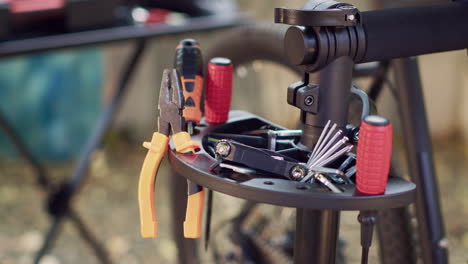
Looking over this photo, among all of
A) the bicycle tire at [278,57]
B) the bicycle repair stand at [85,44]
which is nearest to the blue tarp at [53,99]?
the bicycle repair stand at [85,44]

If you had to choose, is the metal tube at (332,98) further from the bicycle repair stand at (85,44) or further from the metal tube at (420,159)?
the bicycle repair stand at (85,44)

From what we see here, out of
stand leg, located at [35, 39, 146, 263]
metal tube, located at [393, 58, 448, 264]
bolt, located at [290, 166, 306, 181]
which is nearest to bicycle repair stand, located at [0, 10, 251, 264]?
stand leg, located at [35, 39, 146, 263]

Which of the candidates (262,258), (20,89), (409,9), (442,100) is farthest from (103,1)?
(442,100)

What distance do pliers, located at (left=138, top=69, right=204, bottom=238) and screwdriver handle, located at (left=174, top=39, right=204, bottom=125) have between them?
0.16ft

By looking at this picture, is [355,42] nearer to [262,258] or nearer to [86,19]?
[262,258]

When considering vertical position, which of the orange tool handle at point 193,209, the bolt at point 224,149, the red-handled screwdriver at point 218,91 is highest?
the red-handled screwdriver at point 218,91

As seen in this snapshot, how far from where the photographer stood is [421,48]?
539mm

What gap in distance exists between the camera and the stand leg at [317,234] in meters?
0.57

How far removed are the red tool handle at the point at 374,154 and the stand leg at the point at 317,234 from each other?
0.36ft

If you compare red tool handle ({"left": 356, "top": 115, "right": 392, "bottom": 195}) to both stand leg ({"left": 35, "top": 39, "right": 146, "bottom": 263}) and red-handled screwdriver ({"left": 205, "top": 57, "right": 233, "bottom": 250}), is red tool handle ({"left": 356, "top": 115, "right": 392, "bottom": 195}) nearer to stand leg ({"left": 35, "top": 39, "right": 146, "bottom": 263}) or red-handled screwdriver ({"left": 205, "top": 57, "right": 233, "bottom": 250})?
red-handled screwdriver ({"left": 205, "top": 57, "right": 233, "bottom": 250})

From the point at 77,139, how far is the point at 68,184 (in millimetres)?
937

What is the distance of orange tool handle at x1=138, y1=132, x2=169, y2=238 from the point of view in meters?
Result: 0.56

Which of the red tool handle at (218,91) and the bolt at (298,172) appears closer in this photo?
the bolt at (298,172)

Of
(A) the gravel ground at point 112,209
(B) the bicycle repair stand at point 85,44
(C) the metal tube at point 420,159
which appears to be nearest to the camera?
(C) the metal tube at point 420,159
